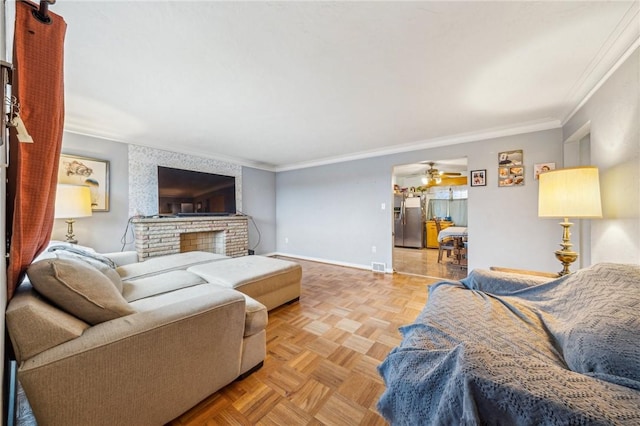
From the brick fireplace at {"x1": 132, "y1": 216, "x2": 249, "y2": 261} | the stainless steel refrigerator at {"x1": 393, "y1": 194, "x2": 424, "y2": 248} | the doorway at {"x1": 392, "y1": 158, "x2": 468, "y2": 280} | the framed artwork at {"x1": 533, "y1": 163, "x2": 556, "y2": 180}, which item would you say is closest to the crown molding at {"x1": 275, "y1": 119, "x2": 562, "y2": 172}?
the framed artwork at {"x1": 533, "y1": 163, "x2": 556, "y2": 180}

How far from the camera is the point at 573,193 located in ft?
5.06

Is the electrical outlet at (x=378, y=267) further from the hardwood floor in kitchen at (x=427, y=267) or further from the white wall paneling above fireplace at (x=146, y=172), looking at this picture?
the white wall paneling above fireplace at (x=146, y=172)

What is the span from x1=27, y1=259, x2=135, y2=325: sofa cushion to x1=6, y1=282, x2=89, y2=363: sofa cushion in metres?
0.05

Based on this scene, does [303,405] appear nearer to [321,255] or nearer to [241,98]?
[241,98]

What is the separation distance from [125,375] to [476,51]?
8.66 feet

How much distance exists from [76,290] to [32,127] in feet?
2.17

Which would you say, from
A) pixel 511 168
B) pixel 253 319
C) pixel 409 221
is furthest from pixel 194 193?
pixel 409 221

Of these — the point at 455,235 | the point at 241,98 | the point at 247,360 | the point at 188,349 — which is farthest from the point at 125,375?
the point at 455,235

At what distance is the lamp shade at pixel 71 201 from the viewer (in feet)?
7.79

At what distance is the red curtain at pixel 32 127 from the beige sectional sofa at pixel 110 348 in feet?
0.44

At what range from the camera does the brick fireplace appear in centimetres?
328

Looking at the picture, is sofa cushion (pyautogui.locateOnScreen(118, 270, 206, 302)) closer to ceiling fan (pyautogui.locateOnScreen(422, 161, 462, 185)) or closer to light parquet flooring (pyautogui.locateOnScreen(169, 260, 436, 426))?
light parquet flooring (pyautogui.locateOnScreen(169, 260, 436, 426))

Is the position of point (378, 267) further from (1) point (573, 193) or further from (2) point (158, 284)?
(2) point (158, 284)

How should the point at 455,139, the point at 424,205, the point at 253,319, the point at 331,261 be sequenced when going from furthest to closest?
1. the point at 424,205
2. the point at 331,261
3. the point at 455,139
4. the point at 253,319
